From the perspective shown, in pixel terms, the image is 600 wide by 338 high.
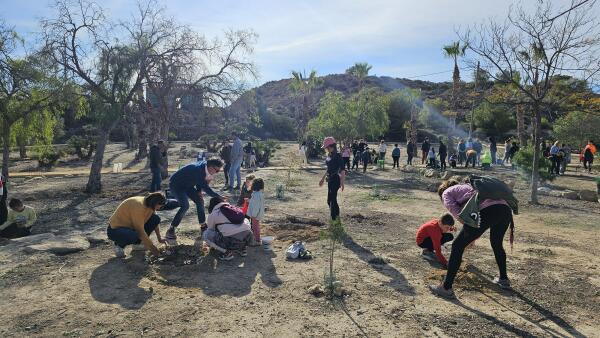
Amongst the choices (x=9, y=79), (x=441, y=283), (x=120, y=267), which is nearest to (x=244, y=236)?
(x=120, y=267)

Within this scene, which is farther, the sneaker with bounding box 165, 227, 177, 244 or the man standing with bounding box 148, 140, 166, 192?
the man standing with bounding box 148, 140, 166, 192

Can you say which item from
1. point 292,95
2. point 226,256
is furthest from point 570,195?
point 292,95

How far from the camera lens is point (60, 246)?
633 cm

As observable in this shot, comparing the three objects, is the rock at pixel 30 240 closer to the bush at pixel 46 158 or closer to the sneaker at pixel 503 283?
the sneaker at pixel 503 283

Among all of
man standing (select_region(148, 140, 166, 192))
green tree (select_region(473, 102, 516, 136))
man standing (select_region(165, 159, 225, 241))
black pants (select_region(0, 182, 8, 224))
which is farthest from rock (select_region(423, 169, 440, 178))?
green tree (select_region(473, 102, 516, 136))

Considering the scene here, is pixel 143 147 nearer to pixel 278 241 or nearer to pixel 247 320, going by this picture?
pixel 278 241

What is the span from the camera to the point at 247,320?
416cm

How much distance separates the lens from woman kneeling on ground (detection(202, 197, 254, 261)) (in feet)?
19.4

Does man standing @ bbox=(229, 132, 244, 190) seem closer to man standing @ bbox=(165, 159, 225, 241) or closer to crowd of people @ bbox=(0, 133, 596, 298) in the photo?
crowd of people @ bbox=(0, 133, 596, 298)

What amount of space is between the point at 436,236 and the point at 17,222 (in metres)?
6.73

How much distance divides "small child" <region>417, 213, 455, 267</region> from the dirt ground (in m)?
0.21

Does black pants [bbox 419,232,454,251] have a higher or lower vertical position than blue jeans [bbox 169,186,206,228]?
lower

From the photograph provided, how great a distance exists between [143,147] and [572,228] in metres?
21.7

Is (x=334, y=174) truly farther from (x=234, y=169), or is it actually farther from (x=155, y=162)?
(x=234, y=169)
